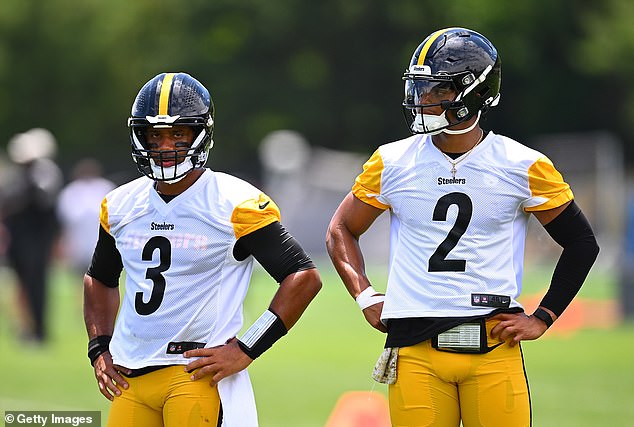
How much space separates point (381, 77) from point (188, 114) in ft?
149

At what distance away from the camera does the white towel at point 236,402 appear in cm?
496

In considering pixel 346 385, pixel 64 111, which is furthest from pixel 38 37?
pixel 346 385

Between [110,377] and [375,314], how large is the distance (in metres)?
1.14

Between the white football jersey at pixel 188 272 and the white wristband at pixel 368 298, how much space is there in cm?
57

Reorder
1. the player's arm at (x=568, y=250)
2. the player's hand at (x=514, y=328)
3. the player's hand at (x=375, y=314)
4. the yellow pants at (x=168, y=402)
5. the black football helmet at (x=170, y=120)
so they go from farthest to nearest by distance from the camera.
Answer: the player's hand at (x=375, y=314) < the player's arm at (x=568, y=250) < the player's hand at (x=514, y=328) < the black football helmet at (x=170, y=120) < the yellow pants at (x=168, y=402)

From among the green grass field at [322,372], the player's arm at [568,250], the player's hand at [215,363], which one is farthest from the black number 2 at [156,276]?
the green grass field at [322,372]

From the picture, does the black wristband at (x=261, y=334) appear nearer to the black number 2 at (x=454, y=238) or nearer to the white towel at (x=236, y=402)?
the white towel at (x=236, y=402)

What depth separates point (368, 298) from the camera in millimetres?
5379

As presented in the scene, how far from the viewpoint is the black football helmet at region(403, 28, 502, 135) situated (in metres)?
5.19

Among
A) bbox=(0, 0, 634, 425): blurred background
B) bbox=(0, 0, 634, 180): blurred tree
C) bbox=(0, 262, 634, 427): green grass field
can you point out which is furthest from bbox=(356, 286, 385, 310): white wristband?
bbox=(0, 0, 634, 180): blurred tree

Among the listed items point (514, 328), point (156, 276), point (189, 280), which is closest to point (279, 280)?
point (189, 280)

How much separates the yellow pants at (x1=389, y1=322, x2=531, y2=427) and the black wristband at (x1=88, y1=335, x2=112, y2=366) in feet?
4.02

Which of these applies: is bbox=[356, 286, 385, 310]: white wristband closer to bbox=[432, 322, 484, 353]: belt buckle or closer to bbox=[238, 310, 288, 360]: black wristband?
bbox=[432, 322, 484, 353]: belt buckle

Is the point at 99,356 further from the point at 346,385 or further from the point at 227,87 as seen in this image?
the point at 227,87
